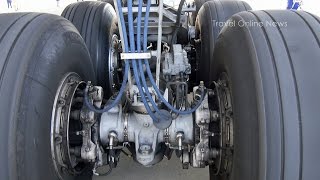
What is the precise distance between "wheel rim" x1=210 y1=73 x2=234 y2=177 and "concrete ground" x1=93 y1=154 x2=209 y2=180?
694 mm

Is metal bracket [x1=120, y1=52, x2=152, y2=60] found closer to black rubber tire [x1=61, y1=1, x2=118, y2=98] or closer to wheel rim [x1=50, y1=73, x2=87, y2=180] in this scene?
wheel rim [x1=50, y1=73, x2=87, y2=180]

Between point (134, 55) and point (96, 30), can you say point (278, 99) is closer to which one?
point (134, 55)

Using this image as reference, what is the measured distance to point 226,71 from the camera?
1.34 meters

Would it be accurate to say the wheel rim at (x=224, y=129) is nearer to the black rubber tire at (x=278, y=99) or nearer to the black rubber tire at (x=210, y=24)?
the black rubber tire at (x=278, y=99)

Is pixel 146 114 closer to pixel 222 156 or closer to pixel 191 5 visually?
pixel 222 156

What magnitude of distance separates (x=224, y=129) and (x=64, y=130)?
0.59 meters

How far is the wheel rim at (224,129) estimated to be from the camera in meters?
1.25

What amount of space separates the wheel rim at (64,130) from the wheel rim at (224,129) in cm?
56

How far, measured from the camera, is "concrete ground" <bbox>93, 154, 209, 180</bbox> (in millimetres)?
2092

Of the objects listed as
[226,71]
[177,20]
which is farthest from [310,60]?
[177,20]

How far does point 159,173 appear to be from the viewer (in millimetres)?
2131

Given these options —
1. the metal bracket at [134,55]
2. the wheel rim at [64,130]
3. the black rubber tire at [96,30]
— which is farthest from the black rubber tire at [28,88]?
the black rubber tire at [96,30]

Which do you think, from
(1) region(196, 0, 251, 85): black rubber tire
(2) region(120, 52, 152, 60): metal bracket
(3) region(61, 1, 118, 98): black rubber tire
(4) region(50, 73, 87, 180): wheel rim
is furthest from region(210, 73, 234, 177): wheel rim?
(3) region(61, 1, 118, 98): black rubber tire

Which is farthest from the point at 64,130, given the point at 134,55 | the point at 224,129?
the point at 224,129
